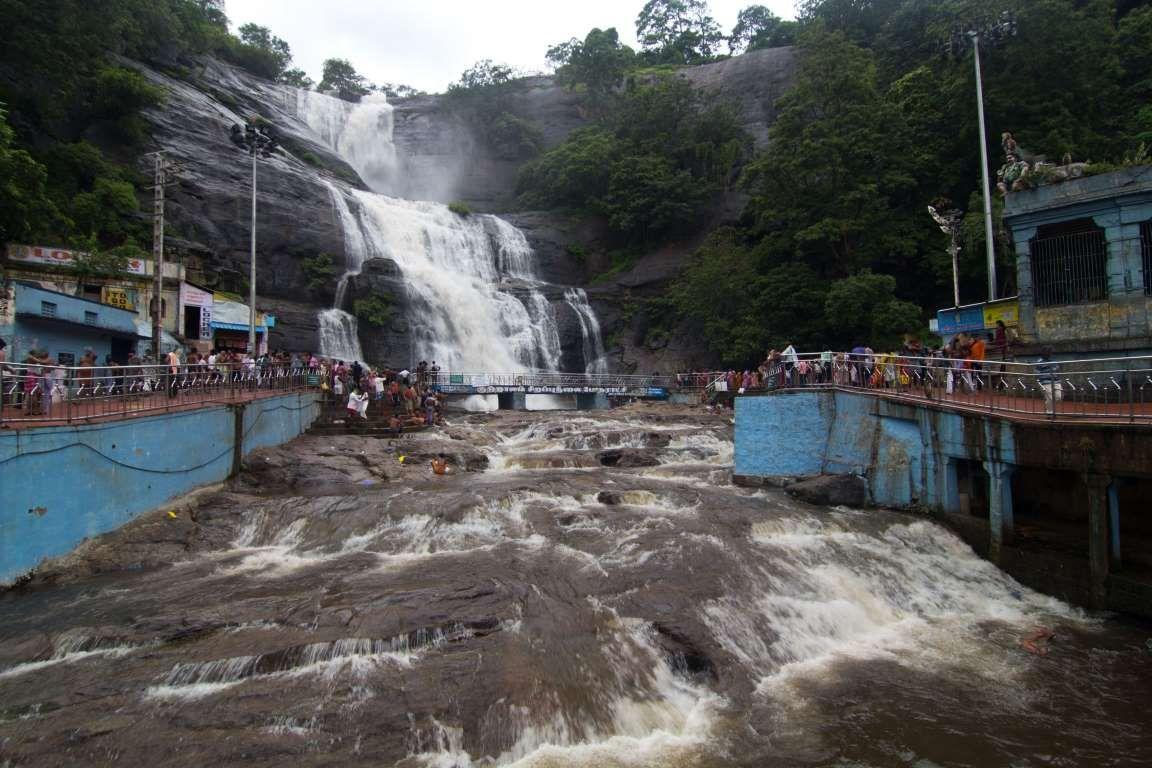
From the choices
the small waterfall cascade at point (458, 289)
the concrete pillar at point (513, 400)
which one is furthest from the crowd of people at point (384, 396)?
the small waterfall cascade at point (458, 289)

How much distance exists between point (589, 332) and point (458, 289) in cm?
944

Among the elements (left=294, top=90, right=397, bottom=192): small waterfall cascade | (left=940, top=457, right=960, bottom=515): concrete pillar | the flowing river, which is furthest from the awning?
(left=294, top=90, right=397, bottom=192): small waterfall cascade

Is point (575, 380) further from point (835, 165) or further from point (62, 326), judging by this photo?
point (62, 326)

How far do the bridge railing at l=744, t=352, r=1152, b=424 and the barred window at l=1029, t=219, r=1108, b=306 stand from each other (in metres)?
2.13

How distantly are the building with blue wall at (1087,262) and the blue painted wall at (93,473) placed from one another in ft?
69.3

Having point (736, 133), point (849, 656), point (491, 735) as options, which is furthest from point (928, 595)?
point (736, 133)

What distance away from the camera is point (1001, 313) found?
838 inches

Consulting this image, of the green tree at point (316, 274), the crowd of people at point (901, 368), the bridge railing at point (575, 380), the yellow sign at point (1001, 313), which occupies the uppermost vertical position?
the green tree at point (316, 274)

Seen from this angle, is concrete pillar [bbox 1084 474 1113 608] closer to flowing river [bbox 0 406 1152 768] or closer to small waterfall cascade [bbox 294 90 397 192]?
flowing river [bbox 0 406 1152 768]

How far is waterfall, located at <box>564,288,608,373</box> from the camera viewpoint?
143 ft

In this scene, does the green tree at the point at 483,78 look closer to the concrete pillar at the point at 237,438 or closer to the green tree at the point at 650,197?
the green tree at the point at 650,197

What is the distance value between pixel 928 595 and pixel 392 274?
32666 millimetres

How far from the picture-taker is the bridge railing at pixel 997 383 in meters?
10.3

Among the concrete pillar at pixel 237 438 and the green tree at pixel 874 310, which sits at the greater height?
the green tree at pixel 874 310
